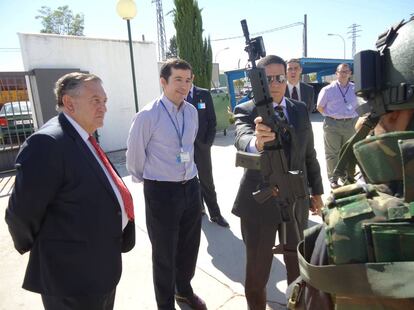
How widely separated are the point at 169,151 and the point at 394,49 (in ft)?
5.78

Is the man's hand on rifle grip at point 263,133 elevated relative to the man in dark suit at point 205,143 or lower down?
elevated

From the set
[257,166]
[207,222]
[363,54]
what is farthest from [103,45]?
[363,54]

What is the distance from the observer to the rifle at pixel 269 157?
1.74m

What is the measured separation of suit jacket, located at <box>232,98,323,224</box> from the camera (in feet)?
6.60

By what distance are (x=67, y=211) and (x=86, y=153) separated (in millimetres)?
301

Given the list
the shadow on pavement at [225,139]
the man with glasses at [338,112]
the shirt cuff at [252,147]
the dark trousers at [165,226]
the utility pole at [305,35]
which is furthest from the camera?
the utility pole at [305,35]

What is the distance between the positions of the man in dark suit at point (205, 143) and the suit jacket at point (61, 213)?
254cm

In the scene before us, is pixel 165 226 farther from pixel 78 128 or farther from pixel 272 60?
pixel 272 60

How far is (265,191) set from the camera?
1.81m

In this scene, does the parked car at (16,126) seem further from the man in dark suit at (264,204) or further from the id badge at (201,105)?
the man in dark suit at (264,204)

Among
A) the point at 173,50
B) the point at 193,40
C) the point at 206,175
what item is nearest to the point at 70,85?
the point at 206,175

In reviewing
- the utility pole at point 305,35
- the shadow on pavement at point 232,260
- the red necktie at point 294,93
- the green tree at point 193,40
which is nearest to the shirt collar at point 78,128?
the shadow on pavement at point 232,260

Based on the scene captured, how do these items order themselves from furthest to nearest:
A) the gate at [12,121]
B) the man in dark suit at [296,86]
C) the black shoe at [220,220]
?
the gate at [12,121], the man in dark suit at [296,86], the black shoe at [220,220]

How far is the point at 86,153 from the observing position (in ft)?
5.48
